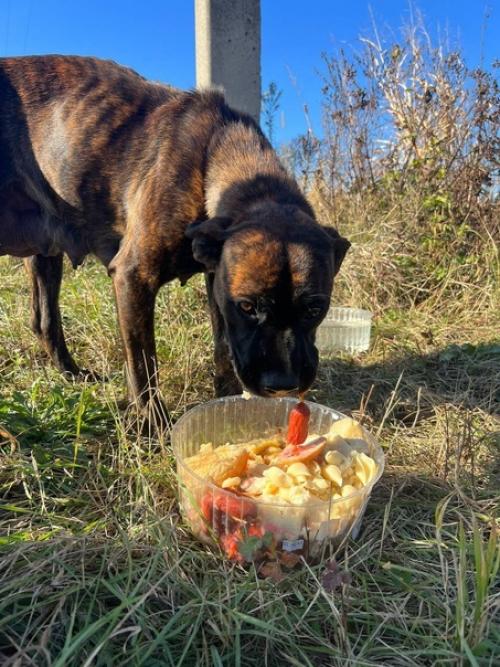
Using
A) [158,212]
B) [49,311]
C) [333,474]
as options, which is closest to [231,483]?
[333,474]

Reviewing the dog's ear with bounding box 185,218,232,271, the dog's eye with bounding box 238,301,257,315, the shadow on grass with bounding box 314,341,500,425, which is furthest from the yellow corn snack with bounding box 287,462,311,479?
the shadow on grass with bounding box 314,341,500,425

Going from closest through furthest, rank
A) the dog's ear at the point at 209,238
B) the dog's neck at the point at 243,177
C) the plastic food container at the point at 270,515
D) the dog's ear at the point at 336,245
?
the plastic food container at the point at 270,515, the dog's ear at the point at 209,238, the dog's ear at the point at 336,245, the dog's neck at the point at 243,177

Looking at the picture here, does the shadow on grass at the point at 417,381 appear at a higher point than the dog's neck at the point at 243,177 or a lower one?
lower

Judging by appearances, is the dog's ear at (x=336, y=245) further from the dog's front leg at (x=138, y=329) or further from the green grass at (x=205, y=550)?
the dog's front leg at (x=138, y=329)

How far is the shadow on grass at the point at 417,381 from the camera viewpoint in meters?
3.58

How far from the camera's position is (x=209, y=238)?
271 cm

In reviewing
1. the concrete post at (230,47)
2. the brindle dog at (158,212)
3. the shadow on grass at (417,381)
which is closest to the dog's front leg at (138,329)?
the brindle dog at (158,212)

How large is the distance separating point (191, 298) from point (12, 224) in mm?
1734

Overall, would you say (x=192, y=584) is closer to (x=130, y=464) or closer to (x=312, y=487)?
(x=312, y=487)

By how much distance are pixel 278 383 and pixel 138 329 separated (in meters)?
1.03

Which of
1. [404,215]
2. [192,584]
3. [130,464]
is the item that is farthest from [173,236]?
[404,215]

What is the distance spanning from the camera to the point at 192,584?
1.95 metres

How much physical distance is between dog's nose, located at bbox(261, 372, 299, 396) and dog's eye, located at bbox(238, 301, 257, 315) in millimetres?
291

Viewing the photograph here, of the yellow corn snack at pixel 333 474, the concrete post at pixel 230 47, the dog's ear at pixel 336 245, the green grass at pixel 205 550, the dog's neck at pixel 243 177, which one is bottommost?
the green grass at pixel 205 550
